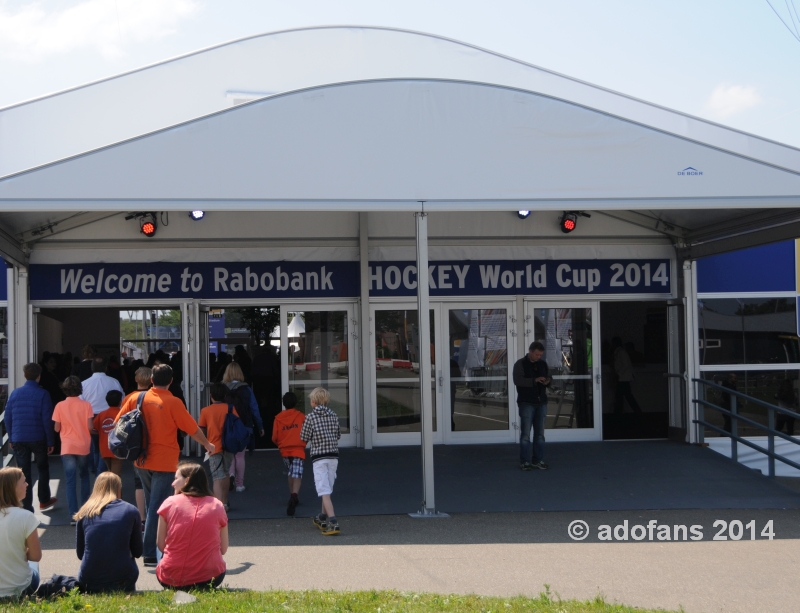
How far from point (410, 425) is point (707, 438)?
4.61 meters

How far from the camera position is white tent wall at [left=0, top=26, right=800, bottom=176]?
17484 millimetres

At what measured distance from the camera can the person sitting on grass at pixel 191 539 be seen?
5246 millimetres

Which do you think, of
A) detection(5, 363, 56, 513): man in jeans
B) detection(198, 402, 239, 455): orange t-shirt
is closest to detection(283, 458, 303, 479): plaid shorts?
detection(198, 402, 239, 455): orange t-shirt

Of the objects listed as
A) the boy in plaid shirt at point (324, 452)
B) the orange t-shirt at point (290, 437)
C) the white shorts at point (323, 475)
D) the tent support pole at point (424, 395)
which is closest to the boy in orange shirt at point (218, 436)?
the orange t-shirt at point (290, 437)

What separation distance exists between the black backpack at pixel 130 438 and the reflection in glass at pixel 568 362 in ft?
24.7

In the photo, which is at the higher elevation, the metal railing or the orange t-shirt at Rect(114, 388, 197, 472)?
the orange t-shirt at Rect(114, 388, 197, 472)

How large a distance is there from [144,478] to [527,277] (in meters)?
7.50

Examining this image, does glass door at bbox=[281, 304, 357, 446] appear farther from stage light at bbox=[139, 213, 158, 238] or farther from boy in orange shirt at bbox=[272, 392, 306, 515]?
boy in orange shirt at bbox=[272, 392, 306, 515]

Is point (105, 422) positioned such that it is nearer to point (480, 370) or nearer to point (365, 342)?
point (365, 342)

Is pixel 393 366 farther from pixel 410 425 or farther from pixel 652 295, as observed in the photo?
pixel 652 295

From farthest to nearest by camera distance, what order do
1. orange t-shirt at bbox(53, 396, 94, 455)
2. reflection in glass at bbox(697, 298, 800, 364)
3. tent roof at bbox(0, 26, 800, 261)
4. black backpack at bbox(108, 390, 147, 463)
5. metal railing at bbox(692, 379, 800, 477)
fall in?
reflection in glass at bbox(697, 298, 800, 364), metal railing at bbox(692, 379, 800, 477), orange t-shirt at bbox(53, 396, 94, 455), tent roof at bbox(0, 26, 800, 261), black backpack at bbox(108, 390, 147, 463)

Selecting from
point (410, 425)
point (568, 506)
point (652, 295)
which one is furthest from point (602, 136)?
point (410, 425)

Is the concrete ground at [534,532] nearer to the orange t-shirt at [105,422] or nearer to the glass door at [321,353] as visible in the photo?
the orange t-shirt at [105,422]

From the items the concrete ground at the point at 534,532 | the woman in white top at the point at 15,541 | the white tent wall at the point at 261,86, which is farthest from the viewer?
the white tent wall at the point at 261,86
